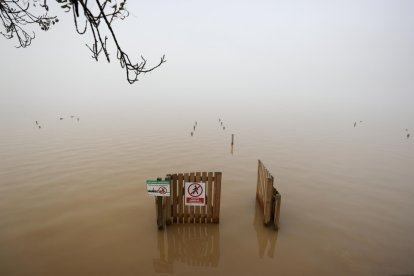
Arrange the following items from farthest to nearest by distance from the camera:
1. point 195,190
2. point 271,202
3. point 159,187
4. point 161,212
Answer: point 271,202 < point 161,212 < point 195,190 < point 159,187

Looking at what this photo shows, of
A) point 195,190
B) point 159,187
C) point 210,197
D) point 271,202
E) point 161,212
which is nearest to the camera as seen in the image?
point 159,187

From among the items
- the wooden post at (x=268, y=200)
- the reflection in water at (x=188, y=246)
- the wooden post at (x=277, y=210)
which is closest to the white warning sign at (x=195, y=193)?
the reflection in water at (x=188, y=246)

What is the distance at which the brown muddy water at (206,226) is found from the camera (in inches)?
237

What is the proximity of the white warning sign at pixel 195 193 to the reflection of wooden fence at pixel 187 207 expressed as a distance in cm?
12

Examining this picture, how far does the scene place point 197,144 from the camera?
1902 cm

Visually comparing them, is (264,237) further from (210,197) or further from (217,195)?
(210,197)

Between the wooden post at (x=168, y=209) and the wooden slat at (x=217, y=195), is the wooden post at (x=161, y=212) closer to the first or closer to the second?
the wooden post at (x=168, y=209)

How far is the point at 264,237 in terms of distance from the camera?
23.3ft

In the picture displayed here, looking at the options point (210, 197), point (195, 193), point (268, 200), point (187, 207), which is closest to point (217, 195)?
point (210, 197)

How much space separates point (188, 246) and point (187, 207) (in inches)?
47.4

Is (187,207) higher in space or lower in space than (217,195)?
lower

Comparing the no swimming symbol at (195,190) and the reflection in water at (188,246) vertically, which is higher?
the no swimming symbol at (195,190)

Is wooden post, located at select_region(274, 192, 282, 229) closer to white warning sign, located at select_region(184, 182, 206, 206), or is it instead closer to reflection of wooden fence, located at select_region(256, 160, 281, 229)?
reflection of wooden fence, located at select_region(256, 160, 281, 229)

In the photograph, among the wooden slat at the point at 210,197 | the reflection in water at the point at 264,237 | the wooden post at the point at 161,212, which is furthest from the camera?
the wooden slat at the point at 210,197
